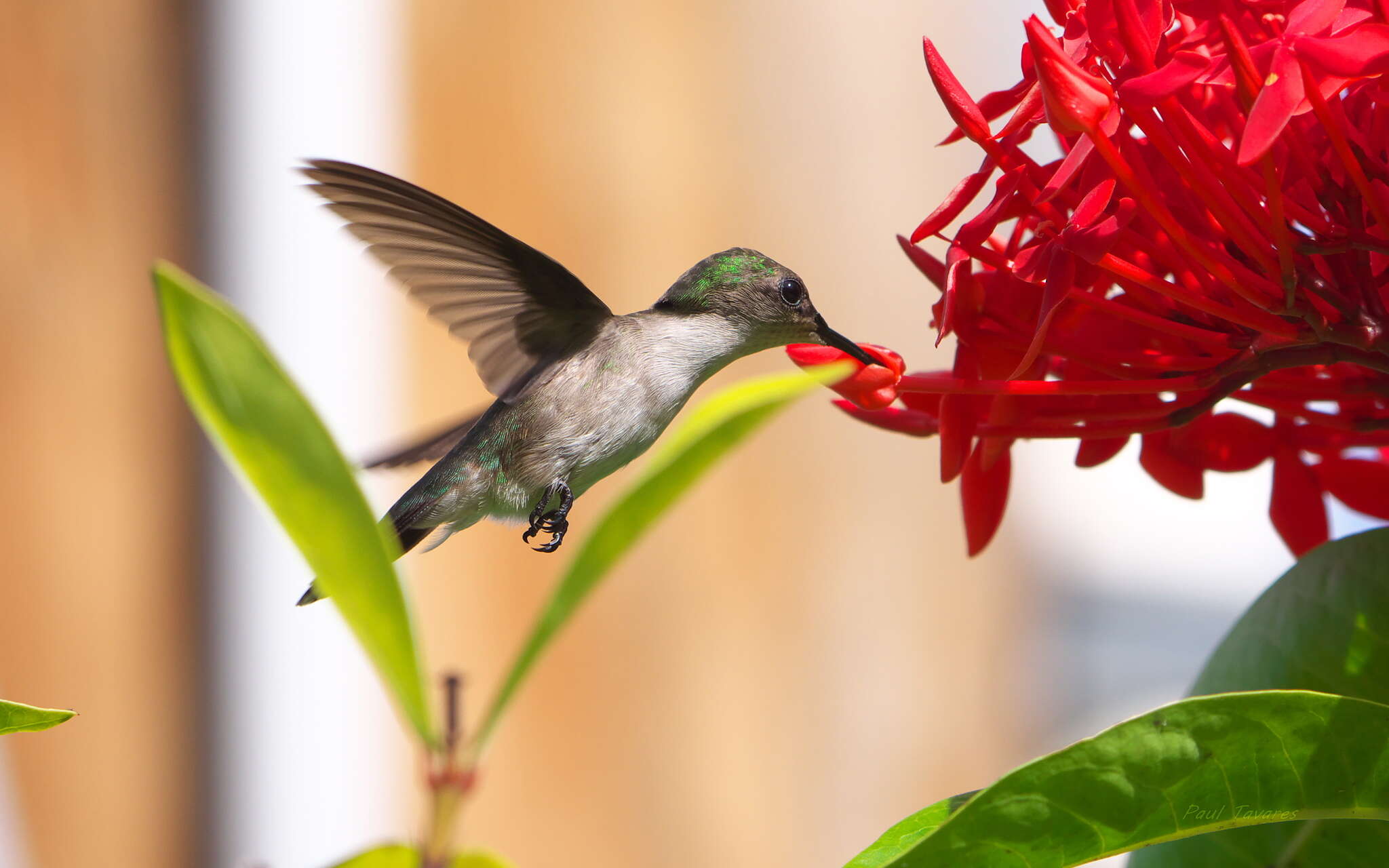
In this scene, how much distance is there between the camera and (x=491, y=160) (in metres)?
2.11

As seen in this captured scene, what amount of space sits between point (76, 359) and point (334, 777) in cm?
73

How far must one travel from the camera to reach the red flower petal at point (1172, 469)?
68 centimetres

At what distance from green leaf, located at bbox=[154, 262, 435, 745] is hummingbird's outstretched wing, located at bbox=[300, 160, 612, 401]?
51 centimetres

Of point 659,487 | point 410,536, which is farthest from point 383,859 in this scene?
point 410,536

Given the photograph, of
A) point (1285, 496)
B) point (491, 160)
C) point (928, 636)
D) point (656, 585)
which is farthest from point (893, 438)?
point (1285, 496)

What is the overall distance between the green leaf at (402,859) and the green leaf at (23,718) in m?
0.12

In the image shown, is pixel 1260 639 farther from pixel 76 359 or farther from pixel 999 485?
pixel 76 359

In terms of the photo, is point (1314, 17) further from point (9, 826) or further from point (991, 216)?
point (9, 826)

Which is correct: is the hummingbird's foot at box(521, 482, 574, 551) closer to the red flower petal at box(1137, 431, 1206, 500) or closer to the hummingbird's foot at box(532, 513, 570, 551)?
the hummingbird's foot at box(532, 513, 570, 551)

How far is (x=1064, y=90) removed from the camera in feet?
1.53

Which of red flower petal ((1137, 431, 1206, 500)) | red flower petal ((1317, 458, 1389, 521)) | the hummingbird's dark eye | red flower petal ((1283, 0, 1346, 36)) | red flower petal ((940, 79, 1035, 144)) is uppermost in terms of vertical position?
red flower petal ((940, 79, 1035, 144))

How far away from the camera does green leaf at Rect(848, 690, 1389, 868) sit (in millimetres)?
413

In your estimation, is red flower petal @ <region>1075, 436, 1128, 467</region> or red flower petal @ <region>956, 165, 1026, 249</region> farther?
red flower petal @ <region>1075, 436, 1128, 467</region>

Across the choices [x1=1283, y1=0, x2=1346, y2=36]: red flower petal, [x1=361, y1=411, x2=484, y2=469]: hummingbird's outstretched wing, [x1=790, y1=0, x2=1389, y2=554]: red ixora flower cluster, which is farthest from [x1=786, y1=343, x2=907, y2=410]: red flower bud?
[x1=361, y1=411, x2=484, y2=469]: hummingbird's outstretched wing
